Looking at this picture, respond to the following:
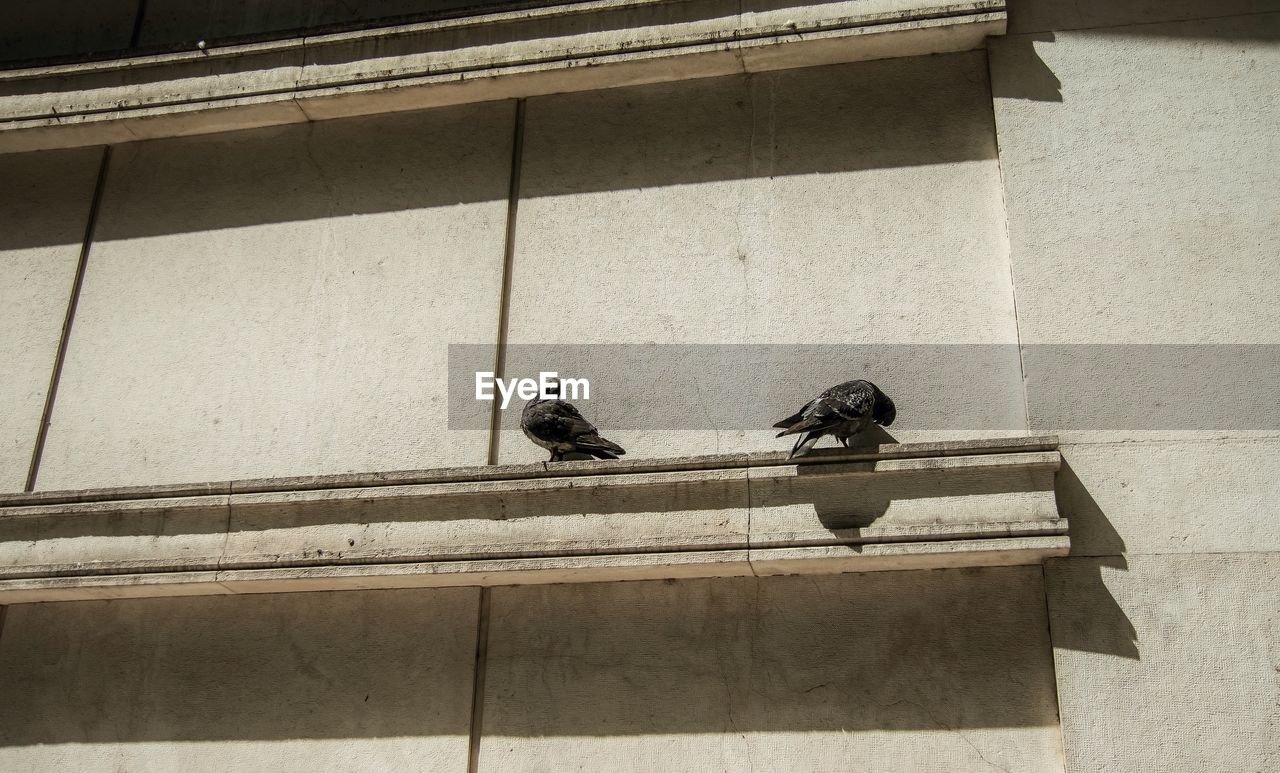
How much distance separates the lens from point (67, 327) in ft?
23.3

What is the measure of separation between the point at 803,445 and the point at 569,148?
8.37 ft

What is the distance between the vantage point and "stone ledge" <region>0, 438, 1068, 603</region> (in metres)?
5.27

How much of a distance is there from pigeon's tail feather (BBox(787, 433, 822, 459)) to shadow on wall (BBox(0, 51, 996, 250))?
1839 mm

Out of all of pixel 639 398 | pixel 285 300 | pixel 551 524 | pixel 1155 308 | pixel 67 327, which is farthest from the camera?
pixel 67 327

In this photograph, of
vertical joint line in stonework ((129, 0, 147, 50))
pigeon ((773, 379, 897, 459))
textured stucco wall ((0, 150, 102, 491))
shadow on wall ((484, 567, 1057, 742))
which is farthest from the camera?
vertical joint line in stonework ((129, 0, 147, 50))

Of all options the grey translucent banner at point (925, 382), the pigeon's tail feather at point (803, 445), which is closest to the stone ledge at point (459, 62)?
the grey translucent banner at point (925, 382)

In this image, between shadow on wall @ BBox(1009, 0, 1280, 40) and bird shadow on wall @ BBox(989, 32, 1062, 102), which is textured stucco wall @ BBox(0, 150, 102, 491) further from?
shadow on wall @ BBox(1009, 0, 1280, 40)

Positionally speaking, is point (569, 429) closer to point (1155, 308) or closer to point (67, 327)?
point (1155, 308)

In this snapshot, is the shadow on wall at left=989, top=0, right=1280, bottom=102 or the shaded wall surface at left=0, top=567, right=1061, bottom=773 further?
the shadow on wall at left=989, top=0, right=1280, bottom=102

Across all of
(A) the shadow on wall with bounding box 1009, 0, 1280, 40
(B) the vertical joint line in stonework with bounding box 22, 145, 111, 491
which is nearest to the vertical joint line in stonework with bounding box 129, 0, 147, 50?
(B) the vertical joint line in stonework with bounding box 22, 145, 111, 491

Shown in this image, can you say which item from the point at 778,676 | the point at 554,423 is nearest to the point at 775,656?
the point at 778,676

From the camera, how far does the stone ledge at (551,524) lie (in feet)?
17.3

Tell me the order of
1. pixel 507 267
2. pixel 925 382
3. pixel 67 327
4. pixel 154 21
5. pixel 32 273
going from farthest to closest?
pixel 154 21
pixel 32 273
pixel 67 327
pixel 507 267
pixel 925 382

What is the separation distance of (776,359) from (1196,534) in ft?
7.11
